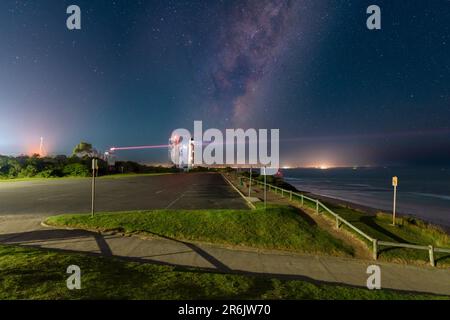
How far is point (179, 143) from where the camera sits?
623 ft

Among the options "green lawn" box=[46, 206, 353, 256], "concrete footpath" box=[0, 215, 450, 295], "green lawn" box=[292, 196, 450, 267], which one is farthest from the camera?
"green lawn" box=[46, 206, 353, 256]

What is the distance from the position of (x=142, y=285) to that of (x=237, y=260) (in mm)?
3522

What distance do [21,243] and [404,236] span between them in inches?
669

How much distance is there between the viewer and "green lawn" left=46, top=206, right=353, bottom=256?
10125 mm

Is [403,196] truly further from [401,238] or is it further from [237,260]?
[237,260]

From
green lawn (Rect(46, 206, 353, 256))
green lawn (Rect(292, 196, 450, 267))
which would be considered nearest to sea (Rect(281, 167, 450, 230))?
green lawn (Rect(292, 196, 450, 267))

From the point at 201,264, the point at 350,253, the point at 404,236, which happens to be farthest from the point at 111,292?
the point at 404,236

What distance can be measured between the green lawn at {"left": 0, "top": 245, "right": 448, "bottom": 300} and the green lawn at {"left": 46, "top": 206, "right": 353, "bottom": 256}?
3836 mm

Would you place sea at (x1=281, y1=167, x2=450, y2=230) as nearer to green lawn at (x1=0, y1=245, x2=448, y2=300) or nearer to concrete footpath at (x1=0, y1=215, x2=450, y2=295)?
concrete footpath at (x1=0, y1=215, x2=450, y2=295)

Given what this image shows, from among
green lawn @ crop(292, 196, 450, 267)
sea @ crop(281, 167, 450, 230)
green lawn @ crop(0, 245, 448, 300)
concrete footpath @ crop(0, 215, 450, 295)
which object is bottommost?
sea @ crop(281, 167, 450, 230)

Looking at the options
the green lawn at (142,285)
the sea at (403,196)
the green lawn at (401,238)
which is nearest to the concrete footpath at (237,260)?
the green lawn at (401,238)

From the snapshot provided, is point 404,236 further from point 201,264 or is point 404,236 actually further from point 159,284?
point 159,284

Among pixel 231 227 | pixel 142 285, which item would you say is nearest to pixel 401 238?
pixel 231 227

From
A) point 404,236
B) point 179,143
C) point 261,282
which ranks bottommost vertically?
point 404,236
